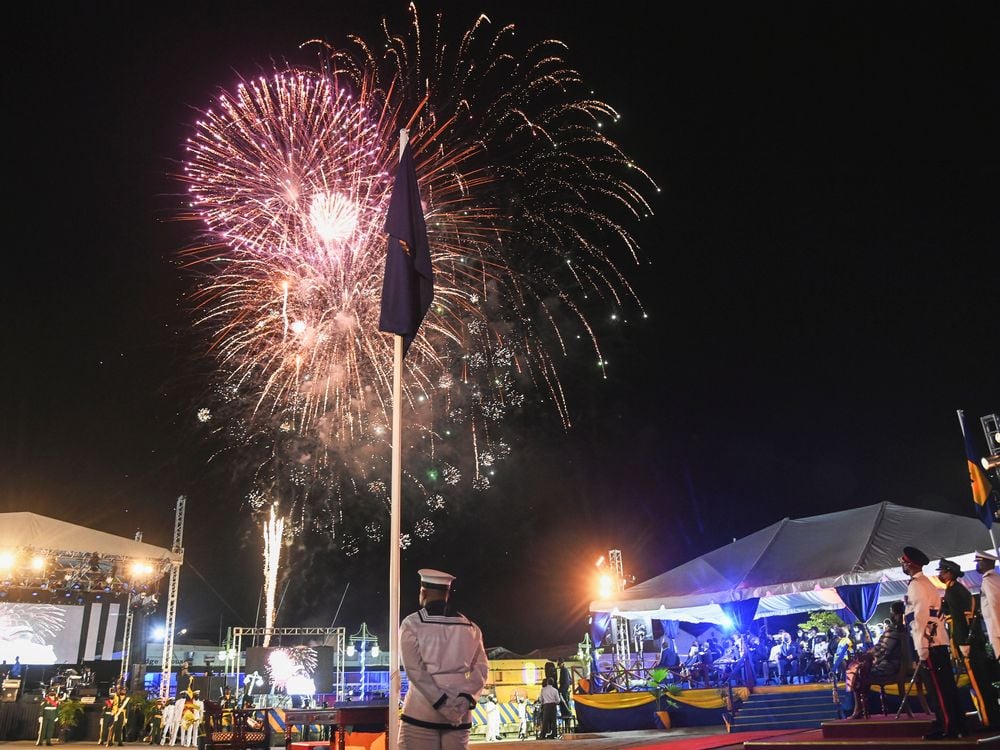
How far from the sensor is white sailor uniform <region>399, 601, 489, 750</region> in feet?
16.1

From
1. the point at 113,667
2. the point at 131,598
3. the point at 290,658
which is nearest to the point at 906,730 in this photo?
the point at 290,658

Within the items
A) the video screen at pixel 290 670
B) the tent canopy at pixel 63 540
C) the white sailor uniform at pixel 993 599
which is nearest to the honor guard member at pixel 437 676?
the white sailor uniform at pixel 993 599

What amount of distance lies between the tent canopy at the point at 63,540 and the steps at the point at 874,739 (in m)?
18.9

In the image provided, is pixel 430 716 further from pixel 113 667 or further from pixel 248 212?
pixel 113 667

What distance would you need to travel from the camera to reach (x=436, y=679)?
4.94 metres

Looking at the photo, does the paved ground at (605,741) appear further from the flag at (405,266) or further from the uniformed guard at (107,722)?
the flag at (405,266)

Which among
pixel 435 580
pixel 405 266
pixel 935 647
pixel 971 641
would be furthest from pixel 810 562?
pixel 435 580

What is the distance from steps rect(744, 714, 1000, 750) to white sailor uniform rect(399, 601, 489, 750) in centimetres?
431

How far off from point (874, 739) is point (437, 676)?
18.4 ft

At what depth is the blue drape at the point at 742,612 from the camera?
61.3ft

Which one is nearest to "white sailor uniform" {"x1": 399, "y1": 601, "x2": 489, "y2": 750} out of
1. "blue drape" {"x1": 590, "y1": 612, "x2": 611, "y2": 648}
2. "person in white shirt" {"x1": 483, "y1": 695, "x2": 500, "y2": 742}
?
"person in white shirt" {"x1": 483, "y1": 695, "x2": 500, "y2": 742}

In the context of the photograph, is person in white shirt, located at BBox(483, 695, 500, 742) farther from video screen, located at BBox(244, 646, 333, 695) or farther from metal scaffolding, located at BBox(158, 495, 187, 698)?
metal scaffolding, located at BBox(158, 495, 187, 698)

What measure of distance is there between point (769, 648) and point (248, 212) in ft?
55.9

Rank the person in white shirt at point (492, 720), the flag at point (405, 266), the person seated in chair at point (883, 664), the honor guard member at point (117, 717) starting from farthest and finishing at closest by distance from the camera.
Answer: the person in white shirt at point (492, 720)
the honor guard member at point (117, 717)
the person seated in chair at point (883, 664)
the flag at point (405, 266)
